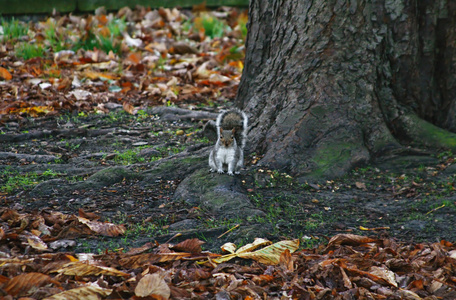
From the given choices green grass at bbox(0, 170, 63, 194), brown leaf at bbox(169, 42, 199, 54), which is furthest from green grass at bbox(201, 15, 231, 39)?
green grass at bbox(0, 170, 63, 194)

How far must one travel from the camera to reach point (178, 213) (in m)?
3.39

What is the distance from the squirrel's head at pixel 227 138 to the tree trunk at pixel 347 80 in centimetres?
28

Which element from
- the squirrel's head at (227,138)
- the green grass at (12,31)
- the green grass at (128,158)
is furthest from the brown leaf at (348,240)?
the green grass at (12,31)

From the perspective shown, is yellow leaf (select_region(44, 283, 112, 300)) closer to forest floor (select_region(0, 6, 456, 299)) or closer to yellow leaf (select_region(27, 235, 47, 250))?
forest floor (select_region(0, 6, 456, 299))

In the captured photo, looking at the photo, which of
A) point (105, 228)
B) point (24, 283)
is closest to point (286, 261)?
point (105, 228)

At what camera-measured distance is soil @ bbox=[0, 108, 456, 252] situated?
10.3ft

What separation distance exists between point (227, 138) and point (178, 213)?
0.94m

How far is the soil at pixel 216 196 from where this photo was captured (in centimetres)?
315

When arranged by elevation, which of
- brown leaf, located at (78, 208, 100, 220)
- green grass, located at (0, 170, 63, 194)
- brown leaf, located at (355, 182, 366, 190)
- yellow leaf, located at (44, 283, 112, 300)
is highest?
brown leaf, located at (355, 182, 366, 190)

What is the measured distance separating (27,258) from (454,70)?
3838 millimetres

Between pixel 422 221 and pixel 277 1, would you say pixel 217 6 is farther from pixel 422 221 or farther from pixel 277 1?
pixel 422 221

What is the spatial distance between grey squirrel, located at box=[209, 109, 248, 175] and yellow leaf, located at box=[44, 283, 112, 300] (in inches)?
71.9

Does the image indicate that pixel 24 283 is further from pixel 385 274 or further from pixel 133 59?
pixel 133 59

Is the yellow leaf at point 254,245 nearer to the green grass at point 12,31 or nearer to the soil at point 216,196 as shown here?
the soil at point 216,196
